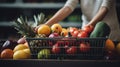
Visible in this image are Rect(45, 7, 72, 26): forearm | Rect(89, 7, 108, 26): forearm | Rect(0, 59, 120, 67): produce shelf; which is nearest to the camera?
Rect(0, 59, 120, 67): produce shelf

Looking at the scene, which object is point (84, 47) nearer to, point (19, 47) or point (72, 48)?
point (72, 48)

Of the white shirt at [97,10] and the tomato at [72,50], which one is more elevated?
the white shirt at [97,10]

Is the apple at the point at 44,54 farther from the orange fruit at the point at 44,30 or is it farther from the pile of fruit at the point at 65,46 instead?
the orange fruit at the point at 44,30

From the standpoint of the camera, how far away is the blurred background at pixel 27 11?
14.1ft

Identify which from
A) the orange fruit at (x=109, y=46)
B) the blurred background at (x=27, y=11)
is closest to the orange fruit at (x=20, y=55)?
the orange fruit at (x=109, y=46)

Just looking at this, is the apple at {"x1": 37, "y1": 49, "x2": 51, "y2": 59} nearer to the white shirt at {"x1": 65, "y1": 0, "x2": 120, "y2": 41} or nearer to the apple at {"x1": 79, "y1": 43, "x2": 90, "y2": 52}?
the apple at {"x1": 79, "y1": 43, "x2": 90, "y2": 52}

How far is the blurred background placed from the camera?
169 inches

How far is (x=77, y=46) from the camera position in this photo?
5.27 feet

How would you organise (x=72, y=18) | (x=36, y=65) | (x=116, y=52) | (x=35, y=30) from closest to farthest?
1. (x=36, y=65)
2. (x=116, y=52)
3. (x=35, y=30)
4. (x=72, y=18)

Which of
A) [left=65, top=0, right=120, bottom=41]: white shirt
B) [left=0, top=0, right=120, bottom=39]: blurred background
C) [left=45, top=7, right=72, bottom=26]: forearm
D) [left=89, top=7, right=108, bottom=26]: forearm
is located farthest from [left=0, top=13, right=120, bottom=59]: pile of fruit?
[left=0, top=0, right=120, bottom=39]: blurred background

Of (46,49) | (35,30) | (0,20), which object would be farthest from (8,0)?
(46,49)

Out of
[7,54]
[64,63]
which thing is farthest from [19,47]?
[64,63]

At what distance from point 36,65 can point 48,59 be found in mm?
70

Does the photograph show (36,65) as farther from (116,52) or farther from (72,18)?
(72,18)
